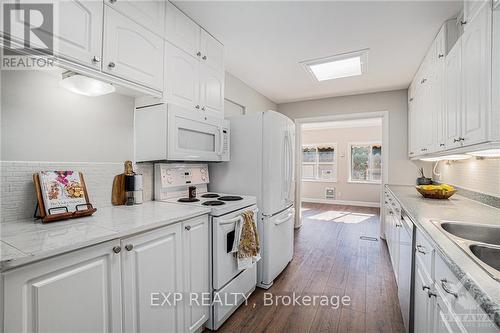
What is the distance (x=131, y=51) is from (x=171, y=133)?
1.93 feet

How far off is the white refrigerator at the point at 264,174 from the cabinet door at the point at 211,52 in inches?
21.8

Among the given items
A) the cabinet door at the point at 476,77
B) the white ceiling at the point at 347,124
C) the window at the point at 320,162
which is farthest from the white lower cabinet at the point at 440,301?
the window at the point at 320,162

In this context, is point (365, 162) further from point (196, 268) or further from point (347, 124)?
point (196, 268)

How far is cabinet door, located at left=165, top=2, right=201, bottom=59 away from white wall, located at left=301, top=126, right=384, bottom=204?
6.21m

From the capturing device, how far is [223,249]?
1.80 m

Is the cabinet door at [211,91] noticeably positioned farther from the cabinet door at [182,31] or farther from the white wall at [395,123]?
the white wall at [395,123]

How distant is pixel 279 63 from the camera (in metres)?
2.87

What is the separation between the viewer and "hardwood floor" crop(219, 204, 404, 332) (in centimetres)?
183

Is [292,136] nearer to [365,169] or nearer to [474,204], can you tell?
[474,204]

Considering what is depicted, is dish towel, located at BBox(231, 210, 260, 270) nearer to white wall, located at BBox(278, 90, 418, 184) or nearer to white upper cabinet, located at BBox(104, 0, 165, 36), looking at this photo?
white upper cabinet, located at BBox(104, 0, 165, 36)

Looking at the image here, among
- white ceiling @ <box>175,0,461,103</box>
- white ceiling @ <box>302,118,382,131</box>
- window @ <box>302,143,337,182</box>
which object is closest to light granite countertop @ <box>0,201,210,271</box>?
white ceiling @ <box>175,0,461,103</box>

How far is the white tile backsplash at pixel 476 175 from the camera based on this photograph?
6.01 feet

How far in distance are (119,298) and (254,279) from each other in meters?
1.39

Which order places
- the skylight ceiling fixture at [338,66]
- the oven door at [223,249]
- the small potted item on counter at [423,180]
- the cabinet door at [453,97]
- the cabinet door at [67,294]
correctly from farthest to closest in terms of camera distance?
the small potted item on counter at [423,180], the skylight ceiling fixture at [338,66], the oven door at [223,249], the cabinet door at [453,97], the cabinet door at [67,294]
